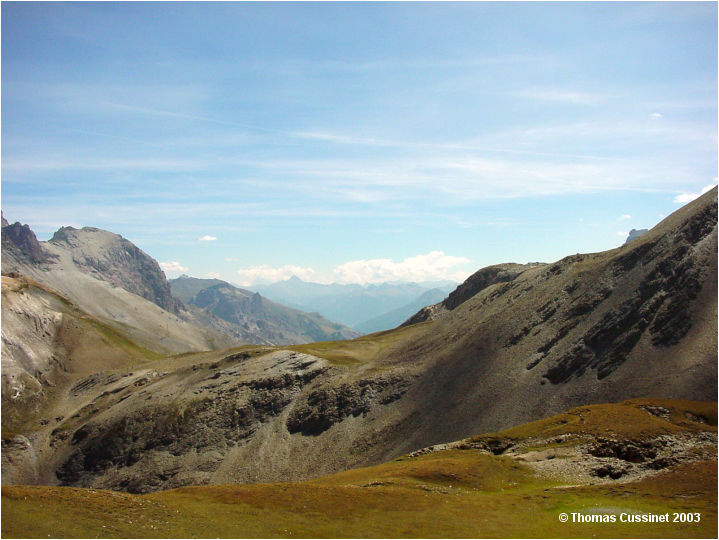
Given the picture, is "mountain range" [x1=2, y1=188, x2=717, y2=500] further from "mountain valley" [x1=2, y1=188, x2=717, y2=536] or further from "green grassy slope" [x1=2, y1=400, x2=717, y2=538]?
"green grassy slope" [x1=2, y1=400, x2=717, y2=538]

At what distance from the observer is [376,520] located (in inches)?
2020

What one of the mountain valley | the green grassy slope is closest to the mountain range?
the mountain valley

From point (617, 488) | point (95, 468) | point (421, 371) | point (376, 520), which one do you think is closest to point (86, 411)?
point (95, 468)

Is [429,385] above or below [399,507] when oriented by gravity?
below

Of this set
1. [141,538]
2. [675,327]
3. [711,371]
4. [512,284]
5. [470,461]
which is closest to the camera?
[141,538]

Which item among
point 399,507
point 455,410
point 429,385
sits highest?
point 399,507

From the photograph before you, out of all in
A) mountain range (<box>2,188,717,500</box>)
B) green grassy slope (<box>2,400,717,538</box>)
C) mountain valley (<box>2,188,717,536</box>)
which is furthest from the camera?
mountain range (<box>2,188,717,500</box>)

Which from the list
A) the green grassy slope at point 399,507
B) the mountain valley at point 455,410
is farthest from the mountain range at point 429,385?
the green grassy slope at point 399,507

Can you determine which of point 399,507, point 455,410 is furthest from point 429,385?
point 399,507

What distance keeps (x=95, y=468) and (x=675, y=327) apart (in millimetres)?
165679

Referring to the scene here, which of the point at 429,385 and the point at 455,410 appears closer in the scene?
the point at 455,410

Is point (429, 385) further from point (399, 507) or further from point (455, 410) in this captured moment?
point (399, 507)

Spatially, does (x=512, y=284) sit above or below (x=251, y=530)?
above

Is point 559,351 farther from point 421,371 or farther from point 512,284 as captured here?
point 512,284
